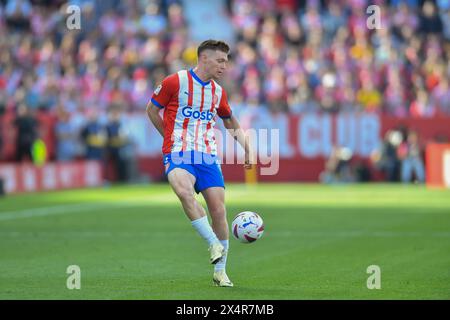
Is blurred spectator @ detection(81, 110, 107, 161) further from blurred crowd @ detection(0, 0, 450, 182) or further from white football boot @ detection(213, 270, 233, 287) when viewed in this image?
white football boot @ detection(213, 270, 233, 287)

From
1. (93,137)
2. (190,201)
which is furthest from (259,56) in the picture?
(190,201)

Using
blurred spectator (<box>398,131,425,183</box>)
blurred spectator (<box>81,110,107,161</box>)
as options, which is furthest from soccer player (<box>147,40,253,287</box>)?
Result: blurred spectator (<box>81,110,107,161</box>)

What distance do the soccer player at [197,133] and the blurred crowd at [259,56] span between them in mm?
21563

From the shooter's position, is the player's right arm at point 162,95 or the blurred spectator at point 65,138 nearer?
the player's right arm at point 162,95

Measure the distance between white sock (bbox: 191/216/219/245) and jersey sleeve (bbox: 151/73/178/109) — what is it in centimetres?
125

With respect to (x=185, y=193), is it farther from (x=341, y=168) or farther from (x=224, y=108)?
(x=341, y=168)

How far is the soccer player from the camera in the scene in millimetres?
10781

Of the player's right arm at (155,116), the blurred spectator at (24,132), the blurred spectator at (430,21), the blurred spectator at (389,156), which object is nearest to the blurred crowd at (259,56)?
the blurred spectator at (430,21)

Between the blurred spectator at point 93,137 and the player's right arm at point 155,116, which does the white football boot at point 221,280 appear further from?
the blurred spectator at point 93,137

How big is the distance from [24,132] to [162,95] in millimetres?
18877

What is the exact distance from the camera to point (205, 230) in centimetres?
1061

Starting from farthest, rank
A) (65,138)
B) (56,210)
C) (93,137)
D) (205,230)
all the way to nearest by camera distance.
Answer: (93,137)
(65,138)
(56,210)
(205,230)

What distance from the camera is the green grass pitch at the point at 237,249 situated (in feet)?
34.0
